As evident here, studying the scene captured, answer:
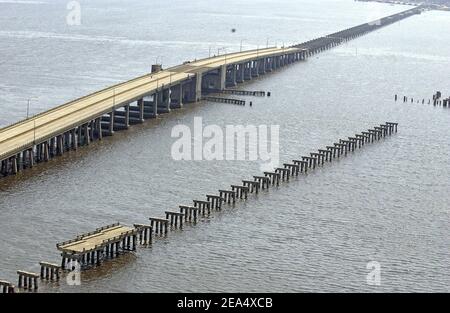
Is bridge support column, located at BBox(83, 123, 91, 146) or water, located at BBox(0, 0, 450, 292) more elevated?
bridge support column, located at BBox(83, 123, 91, 146)

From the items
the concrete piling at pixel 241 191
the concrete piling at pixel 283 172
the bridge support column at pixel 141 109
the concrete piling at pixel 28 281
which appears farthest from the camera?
the bridge support column at pixel 141 109

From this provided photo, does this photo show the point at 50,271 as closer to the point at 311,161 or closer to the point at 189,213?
the point at 189,213

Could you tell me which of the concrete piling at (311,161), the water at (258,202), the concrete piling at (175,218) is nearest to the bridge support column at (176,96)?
the water at (258,202)

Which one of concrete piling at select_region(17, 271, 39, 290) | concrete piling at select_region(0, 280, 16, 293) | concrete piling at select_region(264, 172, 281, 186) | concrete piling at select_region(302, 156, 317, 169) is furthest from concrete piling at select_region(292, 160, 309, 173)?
concrete piling at select_region(0, 280, 16, 293)

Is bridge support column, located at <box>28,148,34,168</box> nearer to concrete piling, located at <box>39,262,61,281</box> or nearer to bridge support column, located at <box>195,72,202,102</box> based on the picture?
concrete piling, located at <box>39,262,61,281</box>

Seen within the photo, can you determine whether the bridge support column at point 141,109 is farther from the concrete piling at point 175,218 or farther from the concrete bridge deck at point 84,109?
the concrete piling at point 175,218

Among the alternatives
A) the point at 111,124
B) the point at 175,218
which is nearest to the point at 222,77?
the point at 111,124
